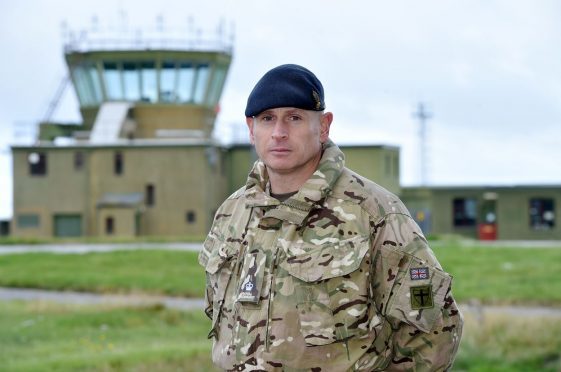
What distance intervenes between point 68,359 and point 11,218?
40.1m

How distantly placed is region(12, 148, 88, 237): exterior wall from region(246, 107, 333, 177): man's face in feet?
159

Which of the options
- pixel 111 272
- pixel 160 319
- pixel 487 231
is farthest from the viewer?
pixel 487 231

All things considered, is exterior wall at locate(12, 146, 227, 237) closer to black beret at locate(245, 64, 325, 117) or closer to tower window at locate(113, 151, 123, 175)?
tower window at locate(113, 151, 123, 175)

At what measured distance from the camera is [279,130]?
4930mm

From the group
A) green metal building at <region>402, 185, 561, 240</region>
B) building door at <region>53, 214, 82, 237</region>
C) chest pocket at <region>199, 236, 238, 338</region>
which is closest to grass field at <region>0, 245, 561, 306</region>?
building door at <region>53, 214, 82, 237</region>

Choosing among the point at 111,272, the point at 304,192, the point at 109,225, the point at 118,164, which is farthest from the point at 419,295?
the point at 118,164

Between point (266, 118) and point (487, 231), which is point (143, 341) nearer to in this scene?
point (266, 118)

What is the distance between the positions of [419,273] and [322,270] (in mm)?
368

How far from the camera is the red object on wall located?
190 feet

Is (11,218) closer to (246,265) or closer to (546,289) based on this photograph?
(546,289)

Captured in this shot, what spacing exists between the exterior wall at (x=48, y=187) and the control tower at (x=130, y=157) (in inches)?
1.6

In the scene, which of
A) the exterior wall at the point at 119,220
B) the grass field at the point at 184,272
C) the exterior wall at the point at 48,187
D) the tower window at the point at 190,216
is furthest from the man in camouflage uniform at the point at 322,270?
the exterior wall at the point at 48,187

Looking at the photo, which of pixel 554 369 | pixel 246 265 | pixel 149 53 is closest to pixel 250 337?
pixel 246 265

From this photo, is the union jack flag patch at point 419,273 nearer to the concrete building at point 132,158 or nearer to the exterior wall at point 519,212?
the concrete building at point 132,158
